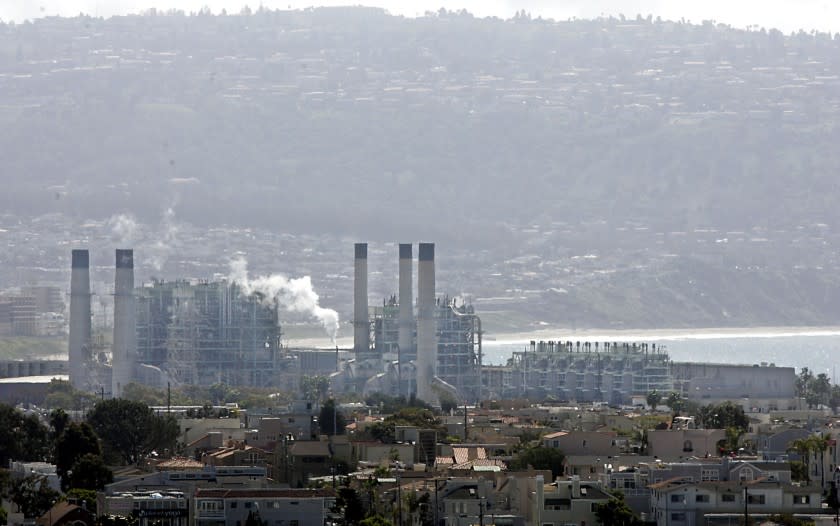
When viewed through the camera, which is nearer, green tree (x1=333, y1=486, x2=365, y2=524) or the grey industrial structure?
green tree (x1=333, y1=486, x2=365, y2=524)

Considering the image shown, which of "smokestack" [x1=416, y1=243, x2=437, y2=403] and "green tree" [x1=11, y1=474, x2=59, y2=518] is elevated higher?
"smokestack" [x1=416, y1=243, x2=437, y2=403]

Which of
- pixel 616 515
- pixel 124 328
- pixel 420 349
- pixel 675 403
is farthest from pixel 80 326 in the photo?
pixel 616 515

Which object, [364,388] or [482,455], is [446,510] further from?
[364,388]

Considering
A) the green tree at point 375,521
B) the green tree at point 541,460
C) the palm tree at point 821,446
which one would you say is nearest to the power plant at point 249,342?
the green tree at point 541,460

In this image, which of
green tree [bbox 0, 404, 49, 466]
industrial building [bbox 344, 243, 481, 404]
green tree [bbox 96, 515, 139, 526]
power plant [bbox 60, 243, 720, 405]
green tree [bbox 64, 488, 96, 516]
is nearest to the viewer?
green tree [bbox 96, 515, 139, 526]

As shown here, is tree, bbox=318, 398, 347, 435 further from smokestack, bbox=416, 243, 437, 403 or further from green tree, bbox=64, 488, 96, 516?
smokestack, bbox=416, 243, 437, 403

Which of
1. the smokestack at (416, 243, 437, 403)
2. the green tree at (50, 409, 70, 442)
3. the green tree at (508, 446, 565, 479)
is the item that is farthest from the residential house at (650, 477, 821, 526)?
the smokestack at (416, 243, 437, 403)
